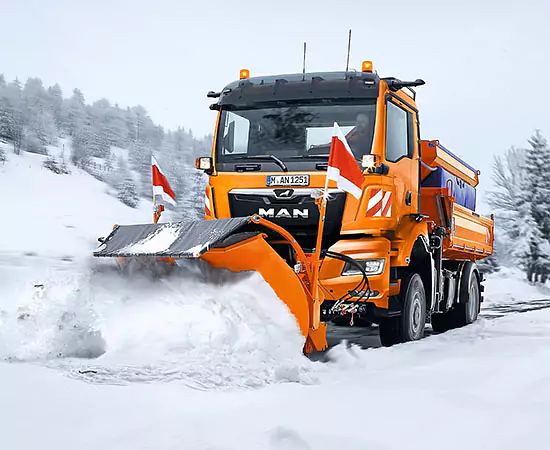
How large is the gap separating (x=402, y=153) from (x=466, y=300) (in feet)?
13.3

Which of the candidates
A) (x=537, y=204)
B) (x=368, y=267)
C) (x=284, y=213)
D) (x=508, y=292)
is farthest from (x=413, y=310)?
(x=537, y=204)

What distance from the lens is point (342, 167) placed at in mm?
6031

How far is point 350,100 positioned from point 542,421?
407cm

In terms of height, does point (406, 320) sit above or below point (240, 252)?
below

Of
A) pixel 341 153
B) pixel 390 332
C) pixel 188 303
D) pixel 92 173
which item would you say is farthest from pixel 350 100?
pixel 92 173

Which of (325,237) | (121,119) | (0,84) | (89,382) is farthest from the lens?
(121,119)

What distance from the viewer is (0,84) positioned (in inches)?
2141

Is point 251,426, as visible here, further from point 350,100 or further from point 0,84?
point 0,84

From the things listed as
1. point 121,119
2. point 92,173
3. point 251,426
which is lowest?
point 251,426

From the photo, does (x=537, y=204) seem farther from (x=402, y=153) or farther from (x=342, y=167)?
(x=342, y=167)

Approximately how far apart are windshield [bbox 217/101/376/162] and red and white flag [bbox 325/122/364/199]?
78 centimetres

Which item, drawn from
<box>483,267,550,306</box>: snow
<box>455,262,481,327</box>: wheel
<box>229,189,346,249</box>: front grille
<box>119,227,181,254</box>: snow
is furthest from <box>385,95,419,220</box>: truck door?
<box>483,267,550,306</box>: snow

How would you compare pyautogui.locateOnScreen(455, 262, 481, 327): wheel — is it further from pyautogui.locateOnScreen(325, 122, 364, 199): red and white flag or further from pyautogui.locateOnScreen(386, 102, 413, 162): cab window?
pyautogui.locateOnScreen(325, 122, 364, 199): red and white flag

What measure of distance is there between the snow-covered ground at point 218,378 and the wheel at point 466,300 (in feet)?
11.4
